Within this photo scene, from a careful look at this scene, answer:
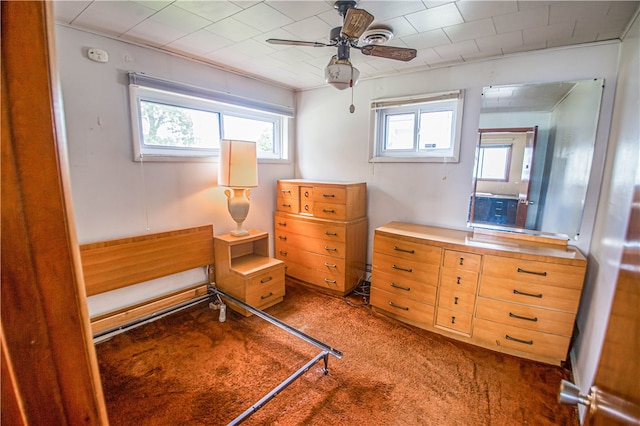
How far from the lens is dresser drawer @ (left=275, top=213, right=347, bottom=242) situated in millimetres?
2824

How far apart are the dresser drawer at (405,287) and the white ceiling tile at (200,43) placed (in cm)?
228

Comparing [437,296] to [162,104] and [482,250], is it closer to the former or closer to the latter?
[482,250]

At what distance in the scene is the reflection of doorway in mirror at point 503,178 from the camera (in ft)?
7.49

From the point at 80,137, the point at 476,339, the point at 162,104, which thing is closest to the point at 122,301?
the point at 80,137

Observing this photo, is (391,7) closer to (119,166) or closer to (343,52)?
(343,52)

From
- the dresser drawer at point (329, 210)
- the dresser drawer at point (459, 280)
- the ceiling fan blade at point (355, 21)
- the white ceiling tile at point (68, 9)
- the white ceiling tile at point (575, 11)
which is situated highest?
the white ceiling tile at point (575, 11)

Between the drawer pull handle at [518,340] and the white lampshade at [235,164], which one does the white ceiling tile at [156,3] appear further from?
the drawer pull handle at [518,340]

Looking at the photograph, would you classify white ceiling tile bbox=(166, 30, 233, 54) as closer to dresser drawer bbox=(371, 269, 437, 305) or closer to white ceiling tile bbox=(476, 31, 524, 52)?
white ceiling tile bbox=(476, 31, 524, 52)

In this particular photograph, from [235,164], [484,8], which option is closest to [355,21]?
[484,8]

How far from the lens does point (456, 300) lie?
7.18ft

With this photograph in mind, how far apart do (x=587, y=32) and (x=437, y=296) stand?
81.3 inches

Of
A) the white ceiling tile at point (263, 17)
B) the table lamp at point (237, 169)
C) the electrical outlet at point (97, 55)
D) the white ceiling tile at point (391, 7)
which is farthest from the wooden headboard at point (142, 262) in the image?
the white ceiling tile at point (391, 7)

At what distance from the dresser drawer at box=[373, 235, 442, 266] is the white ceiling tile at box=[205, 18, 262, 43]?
1.88 meters

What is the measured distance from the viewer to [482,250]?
2068 mm
